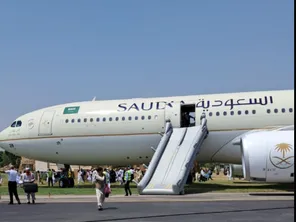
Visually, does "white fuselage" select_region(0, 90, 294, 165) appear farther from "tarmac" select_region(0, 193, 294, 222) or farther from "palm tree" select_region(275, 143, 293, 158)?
"tarmac" select_region(0, 193, 294, 222)

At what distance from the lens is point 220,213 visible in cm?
1281

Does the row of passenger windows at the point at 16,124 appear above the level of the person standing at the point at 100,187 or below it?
above

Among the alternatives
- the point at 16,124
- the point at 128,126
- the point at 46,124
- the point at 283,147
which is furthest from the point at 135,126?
the point at 283,147

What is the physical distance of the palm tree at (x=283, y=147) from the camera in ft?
57.7

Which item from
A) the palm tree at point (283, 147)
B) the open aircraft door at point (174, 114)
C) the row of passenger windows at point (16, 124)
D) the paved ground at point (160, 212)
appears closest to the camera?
the paved ground at point (160, 212)

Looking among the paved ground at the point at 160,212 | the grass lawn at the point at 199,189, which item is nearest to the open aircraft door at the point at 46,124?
the grass lawn at the point at 199,189

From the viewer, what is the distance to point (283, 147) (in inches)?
696

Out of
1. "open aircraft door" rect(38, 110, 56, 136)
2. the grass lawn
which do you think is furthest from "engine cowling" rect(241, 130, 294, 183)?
"open aircraft door" rect(38, 110, 56, 136)

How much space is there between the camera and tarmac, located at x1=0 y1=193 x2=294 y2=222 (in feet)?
39.5

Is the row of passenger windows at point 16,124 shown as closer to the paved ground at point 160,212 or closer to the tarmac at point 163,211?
the tarmac at point 163,211

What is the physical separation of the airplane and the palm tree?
129 inches

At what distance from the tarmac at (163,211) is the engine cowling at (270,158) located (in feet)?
4.23

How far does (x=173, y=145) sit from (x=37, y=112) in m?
8.76

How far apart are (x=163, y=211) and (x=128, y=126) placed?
1084cm
